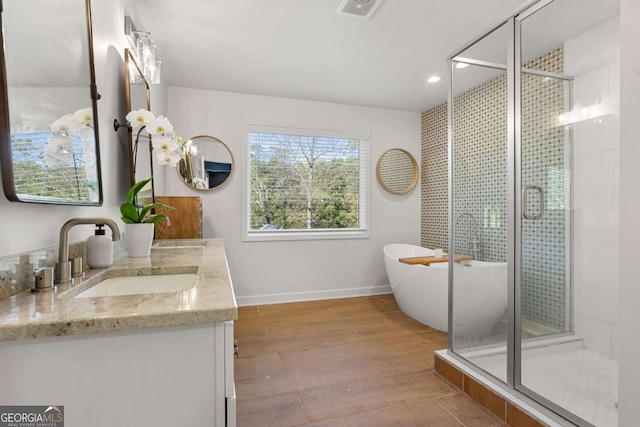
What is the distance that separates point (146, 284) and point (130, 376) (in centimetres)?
64

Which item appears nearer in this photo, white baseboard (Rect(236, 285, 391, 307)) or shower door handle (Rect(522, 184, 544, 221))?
shower door handle (Rect(522, 184, 544, 221))

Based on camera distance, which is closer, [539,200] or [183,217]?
[539,200]

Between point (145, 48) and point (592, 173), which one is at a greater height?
point (145, 48)

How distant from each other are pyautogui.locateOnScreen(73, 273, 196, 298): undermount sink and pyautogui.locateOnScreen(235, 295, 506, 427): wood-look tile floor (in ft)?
2.84

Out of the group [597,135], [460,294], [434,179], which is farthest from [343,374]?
[434,179]

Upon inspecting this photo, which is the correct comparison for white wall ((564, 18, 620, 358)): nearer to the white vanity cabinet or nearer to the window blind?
the white vanity cabinet

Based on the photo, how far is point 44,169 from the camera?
0.98 meters

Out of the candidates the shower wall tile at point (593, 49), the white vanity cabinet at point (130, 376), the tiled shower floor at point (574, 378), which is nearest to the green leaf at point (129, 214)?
the white vanity cabinet at point (130, 376)

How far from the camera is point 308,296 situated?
3.79 metres

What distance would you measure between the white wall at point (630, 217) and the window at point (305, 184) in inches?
115

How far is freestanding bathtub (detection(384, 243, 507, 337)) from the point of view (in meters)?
1.97

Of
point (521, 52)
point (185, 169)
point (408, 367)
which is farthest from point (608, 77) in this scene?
point (185, 169)

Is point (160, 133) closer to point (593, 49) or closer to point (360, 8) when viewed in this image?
point (360, 8)

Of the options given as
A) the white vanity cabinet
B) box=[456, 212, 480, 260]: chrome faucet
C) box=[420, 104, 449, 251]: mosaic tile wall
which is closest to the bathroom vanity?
the white vanity cabinet
